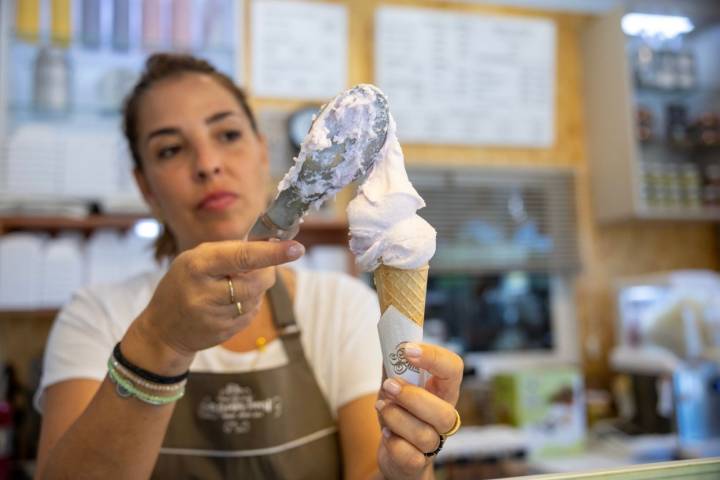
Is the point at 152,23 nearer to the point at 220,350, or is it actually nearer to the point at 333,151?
the point at 220,350

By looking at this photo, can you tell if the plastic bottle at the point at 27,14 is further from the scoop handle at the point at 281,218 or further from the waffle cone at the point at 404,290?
the waffle cone at the point at 404,290

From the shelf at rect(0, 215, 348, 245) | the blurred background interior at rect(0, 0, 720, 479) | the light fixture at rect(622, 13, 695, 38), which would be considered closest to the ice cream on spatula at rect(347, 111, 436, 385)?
the shelf at rect(0, 215, 348, 245)

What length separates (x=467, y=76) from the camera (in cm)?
363

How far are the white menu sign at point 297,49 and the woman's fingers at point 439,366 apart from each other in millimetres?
2852

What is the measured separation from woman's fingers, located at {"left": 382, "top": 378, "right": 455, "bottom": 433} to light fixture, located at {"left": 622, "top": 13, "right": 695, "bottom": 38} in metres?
3.63

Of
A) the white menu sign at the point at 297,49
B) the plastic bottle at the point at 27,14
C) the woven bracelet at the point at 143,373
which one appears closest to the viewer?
the woven bracelet at the point at 143,373

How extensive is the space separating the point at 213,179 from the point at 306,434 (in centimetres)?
54

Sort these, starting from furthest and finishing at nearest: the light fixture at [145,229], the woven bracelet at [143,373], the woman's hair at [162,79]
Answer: the light fixture at [145,229]
the woman's hair at [162,79]
the woven bracelet at [143,373]

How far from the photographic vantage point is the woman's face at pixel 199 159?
1.16m

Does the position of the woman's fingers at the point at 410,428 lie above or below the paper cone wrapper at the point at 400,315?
below

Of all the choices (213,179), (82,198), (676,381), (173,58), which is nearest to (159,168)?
(213,179)

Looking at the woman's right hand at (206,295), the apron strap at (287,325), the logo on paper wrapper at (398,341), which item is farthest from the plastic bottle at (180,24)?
the logo on paper wrapper at (398,341)

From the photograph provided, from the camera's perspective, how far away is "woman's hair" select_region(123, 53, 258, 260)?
1.32 m

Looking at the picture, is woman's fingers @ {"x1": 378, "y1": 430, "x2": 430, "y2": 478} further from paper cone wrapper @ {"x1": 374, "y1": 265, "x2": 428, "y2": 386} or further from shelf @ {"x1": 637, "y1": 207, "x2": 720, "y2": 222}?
shelf @ {"x1": 637, "y1": 207, "x2": 720, "y2": 222}
